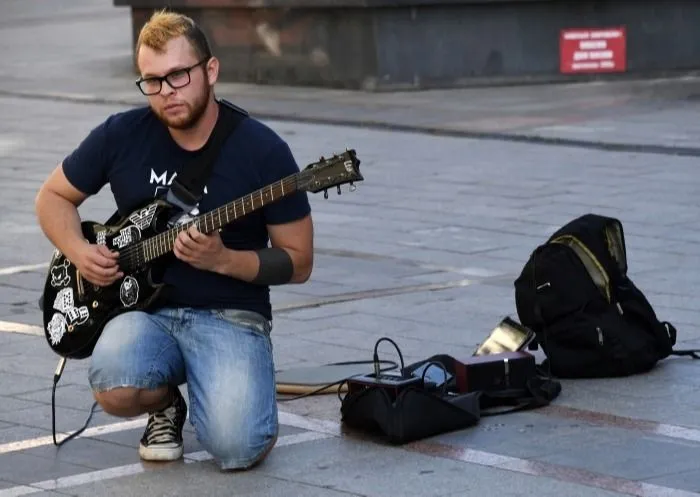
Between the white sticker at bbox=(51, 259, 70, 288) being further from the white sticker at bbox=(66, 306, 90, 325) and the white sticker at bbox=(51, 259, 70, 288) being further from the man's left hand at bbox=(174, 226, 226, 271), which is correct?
the man's left hand at bbox=(174, 226, 226, 271)

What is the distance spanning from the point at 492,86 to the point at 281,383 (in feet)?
40.9

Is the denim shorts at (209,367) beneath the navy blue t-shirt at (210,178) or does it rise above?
beneath

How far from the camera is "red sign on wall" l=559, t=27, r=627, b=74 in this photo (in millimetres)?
18766

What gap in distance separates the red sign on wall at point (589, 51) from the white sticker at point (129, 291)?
13653mm

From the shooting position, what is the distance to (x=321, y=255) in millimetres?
9703

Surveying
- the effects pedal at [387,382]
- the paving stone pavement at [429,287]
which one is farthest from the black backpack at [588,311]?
the effects pedal at [387,382]

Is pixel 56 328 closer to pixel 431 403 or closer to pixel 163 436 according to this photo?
pixel 163 436

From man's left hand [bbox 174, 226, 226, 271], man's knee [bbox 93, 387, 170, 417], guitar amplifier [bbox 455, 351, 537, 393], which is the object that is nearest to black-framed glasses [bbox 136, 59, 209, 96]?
man's left hand [bbox 174, 226, 226, 271]

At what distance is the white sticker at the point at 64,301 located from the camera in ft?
19.0

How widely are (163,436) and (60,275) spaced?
2.25ft

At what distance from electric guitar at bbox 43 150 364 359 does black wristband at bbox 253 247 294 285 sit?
10.3 inches

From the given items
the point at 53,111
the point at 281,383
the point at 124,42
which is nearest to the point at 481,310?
the point at 281,383

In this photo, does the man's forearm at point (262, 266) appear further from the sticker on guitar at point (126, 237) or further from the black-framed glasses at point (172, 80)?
the black-framed glasses at point (172, 80)

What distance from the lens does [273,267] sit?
18.1 feet
